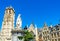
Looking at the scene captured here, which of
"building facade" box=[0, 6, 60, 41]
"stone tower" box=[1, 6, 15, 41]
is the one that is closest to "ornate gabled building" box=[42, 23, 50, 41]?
"building facade" box=[0, 6, 60, 41]

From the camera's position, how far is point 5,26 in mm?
71250

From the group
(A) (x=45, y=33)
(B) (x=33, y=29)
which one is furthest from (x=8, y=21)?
(A) (x=45, y=33)

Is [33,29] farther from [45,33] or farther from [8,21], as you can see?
[8,21]

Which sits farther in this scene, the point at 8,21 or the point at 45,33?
the point at 8,21

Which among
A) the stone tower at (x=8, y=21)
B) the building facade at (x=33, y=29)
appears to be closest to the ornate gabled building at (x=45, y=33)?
the building facade at (x=33, y=29)

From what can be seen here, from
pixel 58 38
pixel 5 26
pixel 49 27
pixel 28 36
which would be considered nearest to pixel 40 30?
pixel 49 27

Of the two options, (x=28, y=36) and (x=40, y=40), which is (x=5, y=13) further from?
(x=28, y=36)

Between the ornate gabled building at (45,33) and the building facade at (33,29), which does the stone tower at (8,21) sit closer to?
the building facade at (33,29)

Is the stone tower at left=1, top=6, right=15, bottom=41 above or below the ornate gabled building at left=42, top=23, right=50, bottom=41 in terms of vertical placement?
above

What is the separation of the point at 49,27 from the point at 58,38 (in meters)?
8.96

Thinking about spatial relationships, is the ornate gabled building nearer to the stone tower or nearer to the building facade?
the building facade

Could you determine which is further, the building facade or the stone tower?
the stone tower

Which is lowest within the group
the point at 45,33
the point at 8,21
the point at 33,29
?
the point at 45,33

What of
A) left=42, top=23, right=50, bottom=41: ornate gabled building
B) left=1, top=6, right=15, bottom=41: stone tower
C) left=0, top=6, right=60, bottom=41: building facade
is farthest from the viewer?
left=42, top=23, right=50, bottom=41: ornate gabled building
